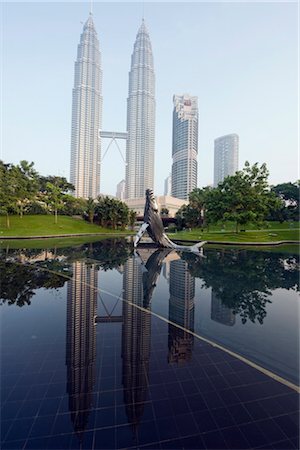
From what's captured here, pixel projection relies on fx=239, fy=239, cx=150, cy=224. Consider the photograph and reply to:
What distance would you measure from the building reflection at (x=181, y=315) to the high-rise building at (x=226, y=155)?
18067 cm

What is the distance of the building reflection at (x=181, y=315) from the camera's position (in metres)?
4.95

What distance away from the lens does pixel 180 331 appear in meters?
5.88

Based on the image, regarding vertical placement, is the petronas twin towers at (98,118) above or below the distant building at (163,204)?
above

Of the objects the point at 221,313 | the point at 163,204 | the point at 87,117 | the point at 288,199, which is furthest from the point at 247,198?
the point at 87,117

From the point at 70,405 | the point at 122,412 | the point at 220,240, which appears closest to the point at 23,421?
the point at 70,405

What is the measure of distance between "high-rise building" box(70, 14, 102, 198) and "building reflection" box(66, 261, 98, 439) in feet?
471

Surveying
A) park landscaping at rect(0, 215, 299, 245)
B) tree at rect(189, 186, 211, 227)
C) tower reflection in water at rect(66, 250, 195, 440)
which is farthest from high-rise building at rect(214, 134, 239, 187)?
tower reflection in water at rect(66, 250, 195, 440)

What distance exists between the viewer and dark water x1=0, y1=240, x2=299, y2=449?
3041 millimetres

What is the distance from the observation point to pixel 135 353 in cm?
486

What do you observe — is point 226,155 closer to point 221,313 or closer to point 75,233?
point 75,233

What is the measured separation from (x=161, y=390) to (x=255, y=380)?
163cm

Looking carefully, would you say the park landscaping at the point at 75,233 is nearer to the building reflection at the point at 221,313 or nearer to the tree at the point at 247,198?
the tree at the point at 247,198

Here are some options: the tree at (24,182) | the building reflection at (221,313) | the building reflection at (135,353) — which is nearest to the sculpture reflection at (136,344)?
the building reflection at (135,353)

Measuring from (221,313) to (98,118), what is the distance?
18911 centimetres
